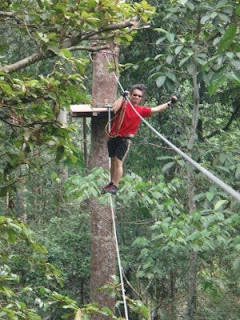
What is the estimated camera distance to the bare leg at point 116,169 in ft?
14.9

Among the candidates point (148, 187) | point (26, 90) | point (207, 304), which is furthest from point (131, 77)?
point (26, 90)

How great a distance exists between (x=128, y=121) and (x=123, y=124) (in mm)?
41

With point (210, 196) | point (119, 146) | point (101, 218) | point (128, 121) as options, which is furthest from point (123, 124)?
point (101, 218)

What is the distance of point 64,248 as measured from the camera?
7148 millimetres

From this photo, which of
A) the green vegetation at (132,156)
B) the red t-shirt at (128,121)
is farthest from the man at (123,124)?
the green vegetation at (132,156)

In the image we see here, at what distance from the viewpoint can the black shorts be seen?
4.45 m

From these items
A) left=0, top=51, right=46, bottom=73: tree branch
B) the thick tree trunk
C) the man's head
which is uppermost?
left=0, top=51, right=46, bottom=73: tree branch

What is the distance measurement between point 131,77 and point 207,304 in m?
2.82

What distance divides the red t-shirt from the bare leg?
23 centimetres

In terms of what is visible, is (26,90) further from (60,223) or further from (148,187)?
(60,223)

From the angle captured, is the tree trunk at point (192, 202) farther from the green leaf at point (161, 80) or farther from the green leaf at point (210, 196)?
the green leaf at point (210, 196)

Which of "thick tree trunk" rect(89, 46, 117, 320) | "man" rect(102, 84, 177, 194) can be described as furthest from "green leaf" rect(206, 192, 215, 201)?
"thick tree trunk" rect(89, 46, 117, 320)

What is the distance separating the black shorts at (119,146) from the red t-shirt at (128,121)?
7cm

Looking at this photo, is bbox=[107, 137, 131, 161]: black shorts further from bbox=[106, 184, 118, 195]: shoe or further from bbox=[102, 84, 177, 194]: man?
bbox=[106, 184, 118, 195]: shoe
